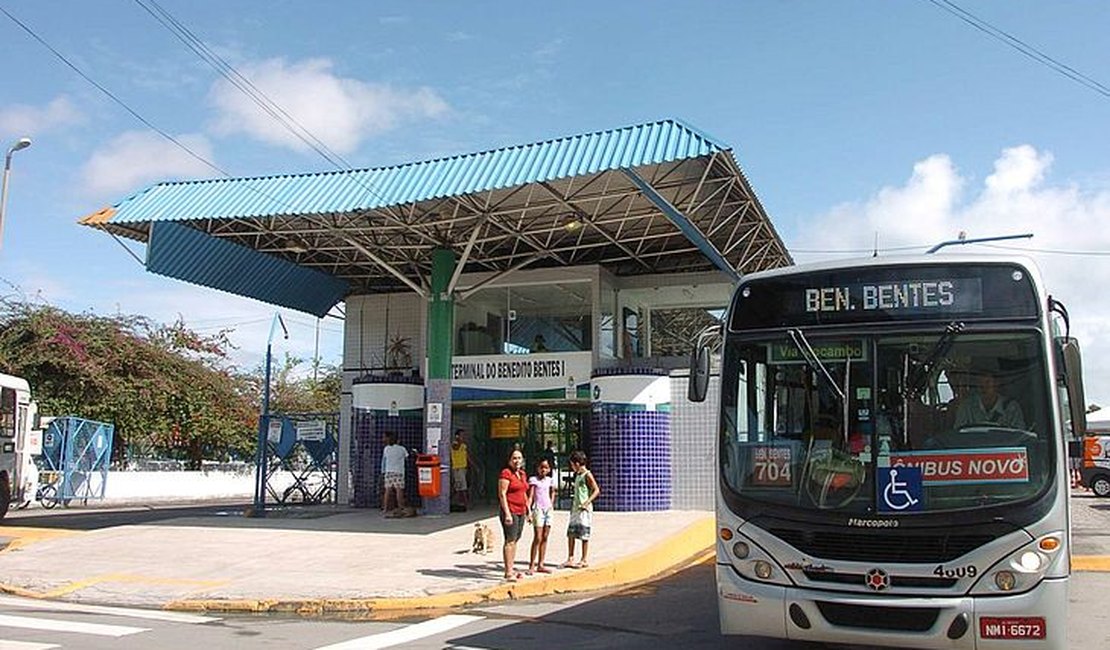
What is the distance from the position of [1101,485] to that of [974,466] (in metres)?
27.4

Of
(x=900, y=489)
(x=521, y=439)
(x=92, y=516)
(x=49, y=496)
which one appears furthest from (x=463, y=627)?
(x=49, y=496)

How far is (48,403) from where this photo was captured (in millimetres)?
33250

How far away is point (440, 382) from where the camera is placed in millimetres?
20766

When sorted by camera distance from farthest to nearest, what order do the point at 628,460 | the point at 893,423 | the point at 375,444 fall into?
the point at 375,444
the point at 628,460
the point at 893,423

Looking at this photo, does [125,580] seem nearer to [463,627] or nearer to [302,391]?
[463,627]

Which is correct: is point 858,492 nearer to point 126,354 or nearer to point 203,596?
point 203,596

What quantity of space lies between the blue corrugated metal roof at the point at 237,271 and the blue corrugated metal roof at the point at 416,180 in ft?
3.87

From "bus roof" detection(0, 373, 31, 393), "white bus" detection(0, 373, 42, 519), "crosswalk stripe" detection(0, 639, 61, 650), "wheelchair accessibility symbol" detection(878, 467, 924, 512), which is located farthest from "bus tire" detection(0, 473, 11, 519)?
"wheelchair accessibility symbol" detection(878, 467, 924, 512)

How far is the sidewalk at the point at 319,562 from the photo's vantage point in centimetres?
1172

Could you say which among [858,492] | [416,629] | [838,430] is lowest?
[416,629]

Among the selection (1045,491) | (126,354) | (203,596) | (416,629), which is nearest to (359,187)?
(203,596)

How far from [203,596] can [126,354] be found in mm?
25877

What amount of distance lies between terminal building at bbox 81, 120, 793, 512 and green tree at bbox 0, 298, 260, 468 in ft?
39.3

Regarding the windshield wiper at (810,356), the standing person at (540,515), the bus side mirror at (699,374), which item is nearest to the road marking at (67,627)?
the standing person at (540,515)
